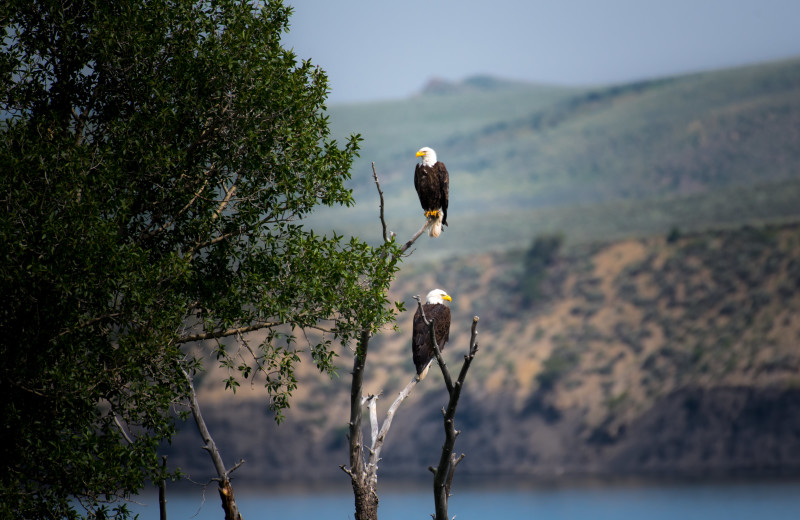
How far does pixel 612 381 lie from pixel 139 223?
51064mm

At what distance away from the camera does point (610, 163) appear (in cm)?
13438

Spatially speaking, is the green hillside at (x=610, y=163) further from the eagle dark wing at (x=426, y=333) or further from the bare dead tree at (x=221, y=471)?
the bare dead tree at (x=221, y=471)

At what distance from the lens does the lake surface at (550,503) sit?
43438 mm

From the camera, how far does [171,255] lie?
1027cm

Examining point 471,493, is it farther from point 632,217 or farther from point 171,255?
point 171,255

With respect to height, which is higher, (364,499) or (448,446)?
(448,446)

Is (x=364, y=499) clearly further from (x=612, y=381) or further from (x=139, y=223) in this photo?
(x=612, y=381)

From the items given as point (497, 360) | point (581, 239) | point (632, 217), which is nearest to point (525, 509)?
point (497, 360)

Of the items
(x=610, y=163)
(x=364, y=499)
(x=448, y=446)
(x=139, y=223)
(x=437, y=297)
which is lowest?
(x=364, y=499)

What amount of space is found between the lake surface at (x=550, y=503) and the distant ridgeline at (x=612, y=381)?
10.9ft

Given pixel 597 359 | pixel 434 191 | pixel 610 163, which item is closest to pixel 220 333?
pixel 434 191

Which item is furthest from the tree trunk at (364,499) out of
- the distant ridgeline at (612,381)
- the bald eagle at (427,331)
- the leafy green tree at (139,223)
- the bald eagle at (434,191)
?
the distant ridgeline at (612,381)

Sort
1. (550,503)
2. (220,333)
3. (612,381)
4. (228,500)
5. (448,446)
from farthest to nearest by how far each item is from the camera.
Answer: (612,381)
(550,503)
(228,500)
(220,333)
(448,446)

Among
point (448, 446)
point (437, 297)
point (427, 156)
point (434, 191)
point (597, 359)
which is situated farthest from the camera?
point (597, 359)
